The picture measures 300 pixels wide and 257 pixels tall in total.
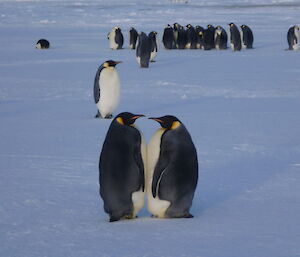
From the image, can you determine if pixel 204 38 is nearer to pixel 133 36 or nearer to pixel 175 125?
pixel 133 36

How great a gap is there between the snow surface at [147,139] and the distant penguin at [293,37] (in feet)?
9.15

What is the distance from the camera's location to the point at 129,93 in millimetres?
10180

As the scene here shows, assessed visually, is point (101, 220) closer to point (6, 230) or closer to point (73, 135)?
point (6, 230)

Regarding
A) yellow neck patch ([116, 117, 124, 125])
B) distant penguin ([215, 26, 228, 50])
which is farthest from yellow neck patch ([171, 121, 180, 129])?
distant penguin ([215, 26, 228, 50])

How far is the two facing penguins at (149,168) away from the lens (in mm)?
3760

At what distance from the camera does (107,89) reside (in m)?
8.05

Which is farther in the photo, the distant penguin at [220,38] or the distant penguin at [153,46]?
the distant penguin at [220,38]

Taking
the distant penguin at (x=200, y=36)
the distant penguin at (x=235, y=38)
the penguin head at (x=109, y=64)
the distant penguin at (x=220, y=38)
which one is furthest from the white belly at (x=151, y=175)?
the distant penguin at (x=200, y=36)

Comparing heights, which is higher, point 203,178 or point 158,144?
point 158,144

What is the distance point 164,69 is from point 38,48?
21.5 ft

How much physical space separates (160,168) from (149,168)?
10 cm

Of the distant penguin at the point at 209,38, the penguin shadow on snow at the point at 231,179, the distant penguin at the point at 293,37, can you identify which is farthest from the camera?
the distant penguin at the point at 209,38

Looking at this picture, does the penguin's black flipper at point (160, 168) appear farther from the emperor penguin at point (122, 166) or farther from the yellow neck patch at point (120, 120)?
the yellow neck patch at point (120, 120)

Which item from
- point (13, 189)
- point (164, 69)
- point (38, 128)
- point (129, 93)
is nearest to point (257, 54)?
point (164, 69)
